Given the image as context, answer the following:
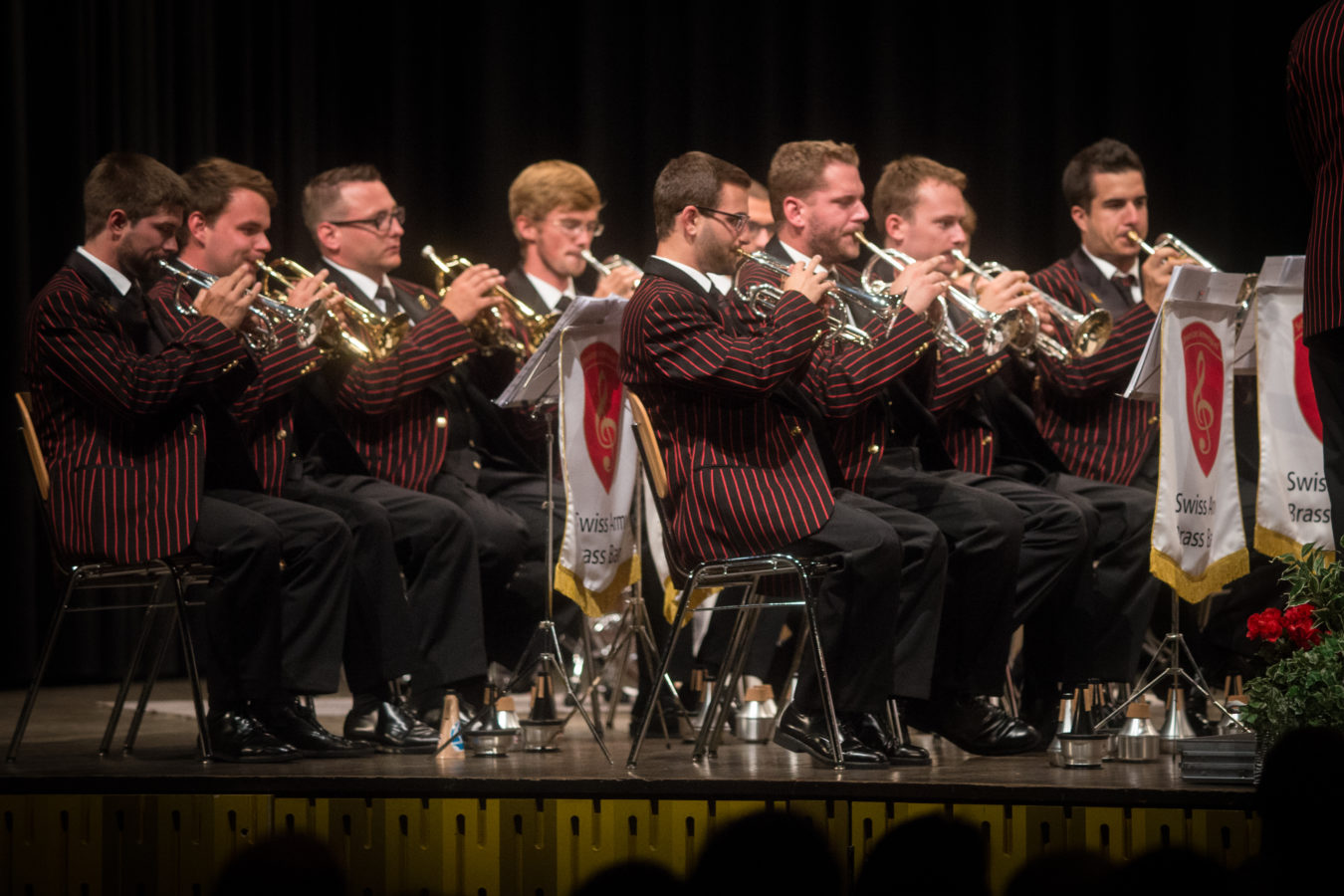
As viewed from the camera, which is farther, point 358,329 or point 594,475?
point 358,329

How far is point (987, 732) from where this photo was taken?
13.9 ft

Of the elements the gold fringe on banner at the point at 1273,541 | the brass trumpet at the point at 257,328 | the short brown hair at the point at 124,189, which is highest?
the short brown hair at the point at 124,189

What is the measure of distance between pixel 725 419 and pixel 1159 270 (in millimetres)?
1784

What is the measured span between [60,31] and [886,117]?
363 centimetres

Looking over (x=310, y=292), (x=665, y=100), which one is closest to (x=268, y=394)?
(x=310, y=292)

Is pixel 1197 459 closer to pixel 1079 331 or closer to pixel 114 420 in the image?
pixel 1079 331

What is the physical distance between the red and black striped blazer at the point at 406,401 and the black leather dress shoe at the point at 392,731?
2.51 feet

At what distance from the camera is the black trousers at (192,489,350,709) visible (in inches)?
161

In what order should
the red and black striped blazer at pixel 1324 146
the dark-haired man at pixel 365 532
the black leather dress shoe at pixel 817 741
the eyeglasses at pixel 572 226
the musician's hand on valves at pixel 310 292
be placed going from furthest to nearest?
the eyeglasses at pixel 572 226, the musician's hand on valves at pixel 310 292, the dark-haired man at pixel 365 532, the black leather dress shoe at pixel 817 741, the red and black striped blazer at pixel 1324 146

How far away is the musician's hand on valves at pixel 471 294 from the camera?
4.88 metres

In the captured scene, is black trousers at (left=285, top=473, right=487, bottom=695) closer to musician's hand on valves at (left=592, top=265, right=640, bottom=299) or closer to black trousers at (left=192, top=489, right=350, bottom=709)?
black trousers at (left=192, top=489, right=350, bottom=709)

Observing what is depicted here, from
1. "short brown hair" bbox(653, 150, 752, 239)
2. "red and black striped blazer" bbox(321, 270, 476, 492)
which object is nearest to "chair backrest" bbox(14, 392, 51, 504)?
"red and black striped blazer" bbox(321, 270, 476, 492)

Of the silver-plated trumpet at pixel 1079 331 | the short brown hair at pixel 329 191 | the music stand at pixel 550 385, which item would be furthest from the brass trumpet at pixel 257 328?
the silver-plated trumpet at pixel 1079 331

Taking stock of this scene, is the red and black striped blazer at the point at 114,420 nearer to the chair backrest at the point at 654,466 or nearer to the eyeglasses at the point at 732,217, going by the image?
the chair backrest at the point at 654,466
